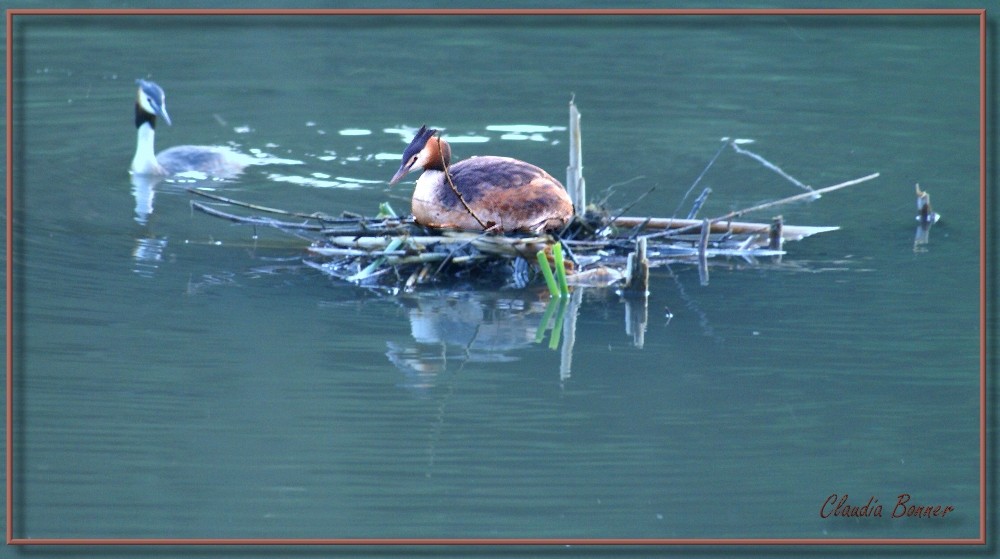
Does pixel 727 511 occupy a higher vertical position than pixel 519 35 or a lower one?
lower

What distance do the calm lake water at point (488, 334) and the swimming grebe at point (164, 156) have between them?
0.99 ft

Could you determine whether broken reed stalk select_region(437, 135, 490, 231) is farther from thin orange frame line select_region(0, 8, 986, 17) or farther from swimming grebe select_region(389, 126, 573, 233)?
thin orange frame line select_region(0, 8, 986, 17)

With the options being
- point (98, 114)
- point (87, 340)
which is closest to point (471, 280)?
point (87, 340)

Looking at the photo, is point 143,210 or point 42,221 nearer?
point 42,221

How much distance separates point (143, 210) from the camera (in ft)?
32.5

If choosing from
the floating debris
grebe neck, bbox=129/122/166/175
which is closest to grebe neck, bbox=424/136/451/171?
the floating debris

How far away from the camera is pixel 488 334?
7059mm

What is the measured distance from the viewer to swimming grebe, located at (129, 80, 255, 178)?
442 inches

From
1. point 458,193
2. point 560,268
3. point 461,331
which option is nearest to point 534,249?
point 560,268

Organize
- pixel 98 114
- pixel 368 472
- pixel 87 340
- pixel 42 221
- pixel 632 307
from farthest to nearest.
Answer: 1. pixel 98 114
2. pixel 42 221
3. pixel 632 307
4. pixel 87 340
5. pixel 368 472

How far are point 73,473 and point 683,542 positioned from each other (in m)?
2.41

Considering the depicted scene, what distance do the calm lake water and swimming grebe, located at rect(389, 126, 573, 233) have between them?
411mm

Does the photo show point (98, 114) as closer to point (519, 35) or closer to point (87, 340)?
point (519, 35)

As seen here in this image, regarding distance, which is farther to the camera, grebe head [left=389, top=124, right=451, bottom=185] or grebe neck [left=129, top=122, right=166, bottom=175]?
grebe neck [left=129, top=122, right=166, bottom=175]
